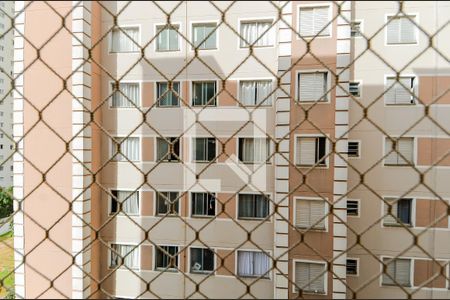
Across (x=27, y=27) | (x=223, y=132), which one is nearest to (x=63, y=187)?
(x=27, y=27)

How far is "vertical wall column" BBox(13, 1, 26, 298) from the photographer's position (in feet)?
1.46

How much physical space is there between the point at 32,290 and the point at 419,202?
1439mm

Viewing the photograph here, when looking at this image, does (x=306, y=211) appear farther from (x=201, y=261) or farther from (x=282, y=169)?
(x=201, y=261)

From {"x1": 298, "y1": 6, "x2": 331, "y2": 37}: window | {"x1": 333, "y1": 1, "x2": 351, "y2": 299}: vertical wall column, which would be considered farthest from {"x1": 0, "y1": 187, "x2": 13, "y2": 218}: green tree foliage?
{"x1": 298, "y1": 6, "x2": 331, "y2": 37}: window

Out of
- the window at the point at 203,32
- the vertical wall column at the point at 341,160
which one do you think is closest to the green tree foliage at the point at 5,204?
the window at the point at 203,32

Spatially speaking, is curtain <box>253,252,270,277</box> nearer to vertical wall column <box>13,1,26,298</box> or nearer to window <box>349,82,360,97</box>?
window <box>349,82,360,97</box>

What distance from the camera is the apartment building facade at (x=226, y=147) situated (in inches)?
22.0

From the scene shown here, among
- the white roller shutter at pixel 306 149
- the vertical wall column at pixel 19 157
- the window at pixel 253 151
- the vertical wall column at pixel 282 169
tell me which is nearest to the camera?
the vertical wall column at pixel 19 157

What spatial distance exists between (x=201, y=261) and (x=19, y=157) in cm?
109

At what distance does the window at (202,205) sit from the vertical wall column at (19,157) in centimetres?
78

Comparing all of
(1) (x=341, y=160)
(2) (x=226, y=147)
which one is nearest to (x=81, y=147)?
(2) (x=226, y=147)

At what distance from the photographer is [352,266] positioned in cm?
112

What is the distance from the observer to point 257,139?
1.60 meters

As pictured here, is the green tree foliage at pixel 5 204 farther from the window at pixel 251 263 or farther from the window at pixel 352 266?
the window at pixel 251 263
